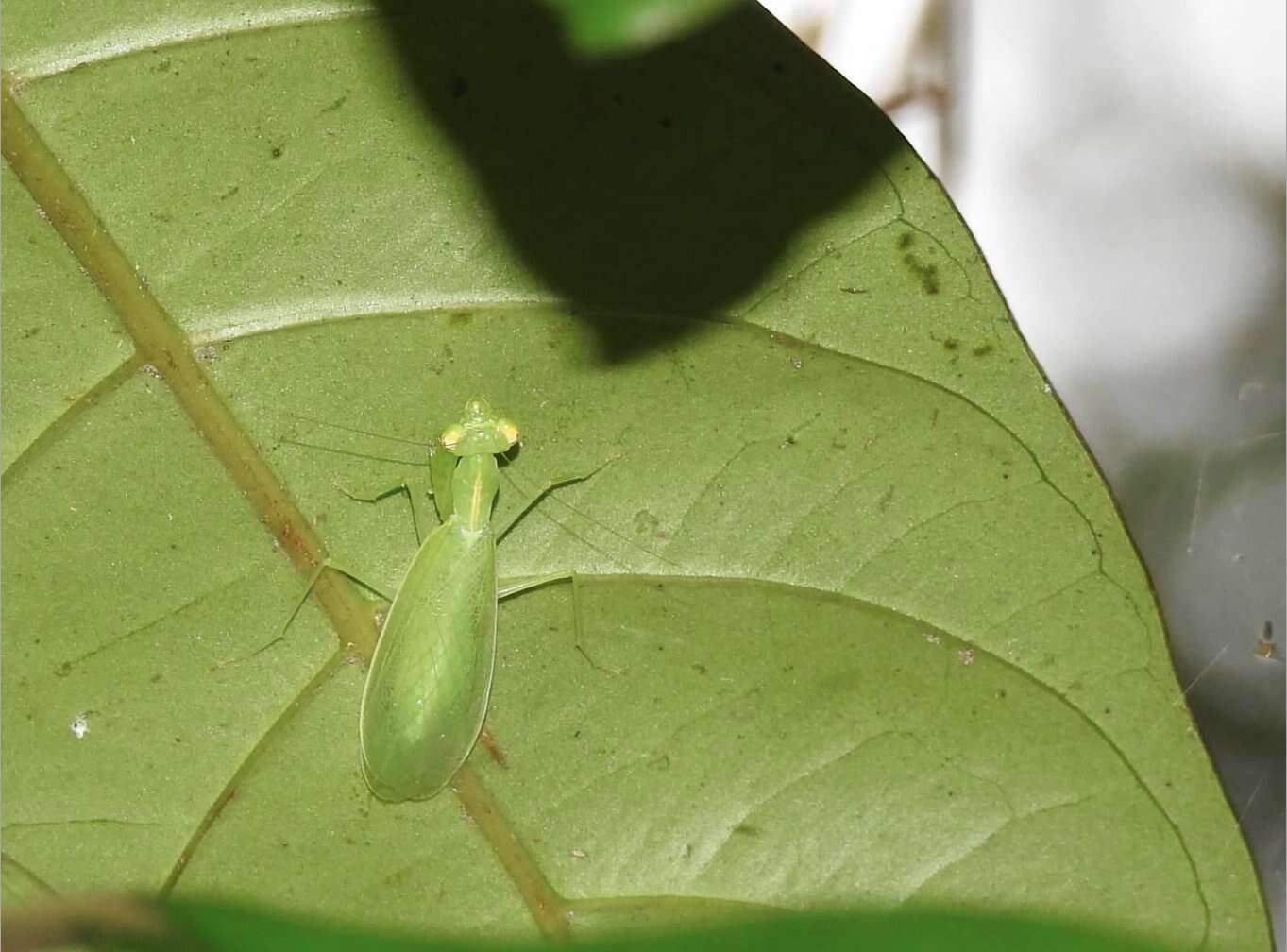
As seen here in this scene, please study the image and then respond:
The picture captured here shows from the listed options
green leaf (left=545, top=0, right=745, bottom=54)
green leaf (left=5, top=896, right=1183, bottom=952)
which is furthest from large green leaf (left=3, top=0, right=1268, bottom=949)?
green leaf (left=5, top=896, right=1183, bottom=952)

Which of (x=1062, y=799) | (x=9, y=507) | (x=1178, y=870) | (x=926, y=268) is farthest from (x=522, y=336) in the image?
(x=1178, y=870)

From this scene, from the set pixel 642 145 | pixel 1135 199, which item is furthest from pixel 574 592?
pixel 1135 199

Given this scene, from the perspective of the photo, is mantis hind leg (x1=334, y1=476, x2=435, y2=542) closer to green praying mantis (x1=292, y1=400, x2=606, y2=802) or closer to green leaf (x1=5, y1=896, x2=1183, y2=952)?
green praying mantis (x1=292, y1=400, x2=606, y2=802)

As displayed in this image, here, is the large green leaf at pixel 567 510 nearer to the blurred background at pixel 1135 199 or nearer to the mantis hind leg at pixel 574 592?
the mantis hind leg at pixel 574 592

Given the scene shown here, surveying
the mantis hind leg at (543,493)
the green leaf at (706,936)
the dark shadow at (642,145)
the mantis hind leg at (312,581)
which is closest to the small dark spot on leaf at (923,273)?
the dark shadow at (642,145)

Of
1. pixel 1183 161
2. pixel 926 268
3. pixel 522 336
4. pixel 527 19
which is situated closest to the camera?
pixel 527 19

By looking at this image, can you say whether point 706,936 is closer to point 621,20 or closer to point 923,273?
point 621,20

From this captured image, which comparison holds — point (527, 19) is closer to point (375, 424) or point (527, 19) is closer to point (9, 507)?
point (375, 424)
